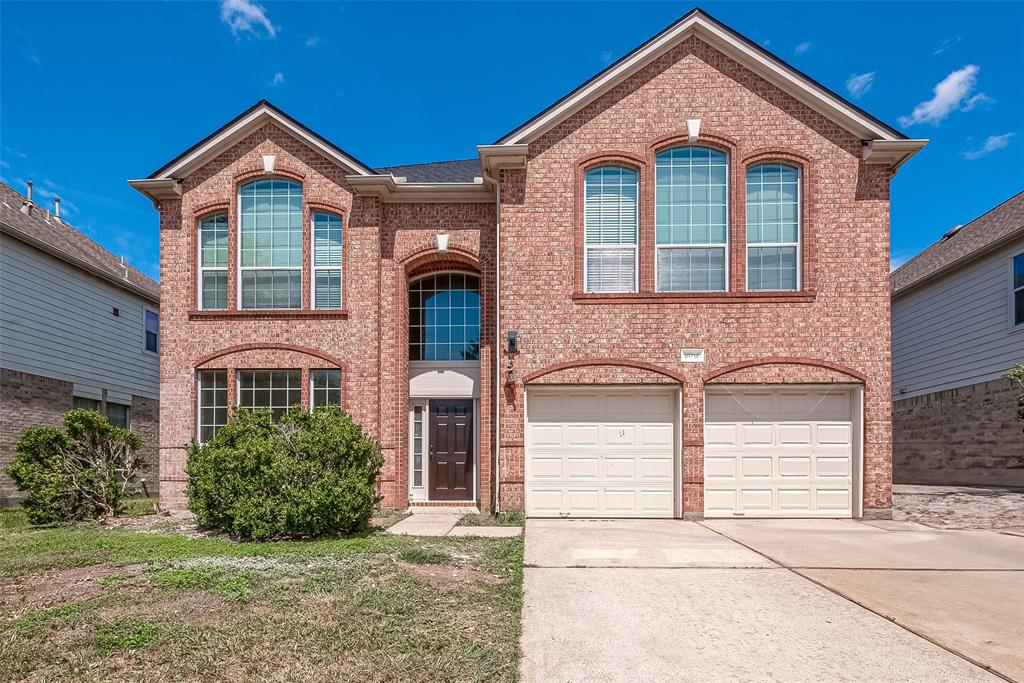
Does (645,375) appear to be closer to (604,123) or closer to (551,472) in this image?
(551,472)

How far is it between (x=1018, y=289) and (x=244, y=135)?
17.7m

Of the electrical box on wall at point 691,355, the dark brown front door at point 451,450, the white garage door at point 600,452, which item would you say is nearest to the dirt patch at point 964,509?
the white garage door at point 600,452

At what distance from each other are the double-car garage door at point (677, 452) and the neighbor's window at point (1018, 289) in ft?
23.9

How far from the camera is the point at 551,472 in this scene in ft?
37.2

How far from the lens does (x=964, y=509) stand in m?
11.7

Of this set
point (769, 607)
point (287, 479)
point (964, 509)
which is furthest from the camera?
point (964, 509)

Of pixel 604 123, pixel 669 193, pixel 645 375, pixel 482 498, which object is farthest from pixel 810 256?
pixel 482 498

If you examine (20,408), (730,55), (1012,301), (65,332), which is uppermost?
(730,55)

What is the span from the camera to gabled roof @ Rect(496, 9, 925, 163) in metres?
11.2

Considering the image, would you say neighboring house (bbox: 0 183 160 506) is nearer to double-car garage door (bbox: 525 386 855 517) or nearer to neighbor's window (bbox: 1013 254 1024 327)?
double-car garage door (bbox: 525 386 855 517)

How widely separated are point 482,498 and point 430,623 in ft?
23.2

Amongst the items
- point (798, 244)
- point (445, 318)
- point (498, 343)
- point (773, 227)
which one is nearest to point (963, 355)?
point (798, 244)

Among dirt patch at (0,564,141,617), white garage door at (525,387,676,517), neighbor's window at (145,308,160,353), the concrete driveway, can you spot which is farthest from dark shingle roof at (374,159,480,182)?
neighbor's window at (145,308,160,353)

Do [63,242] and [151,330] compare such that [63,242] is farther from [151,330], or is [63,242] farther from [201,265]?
[201,265]
